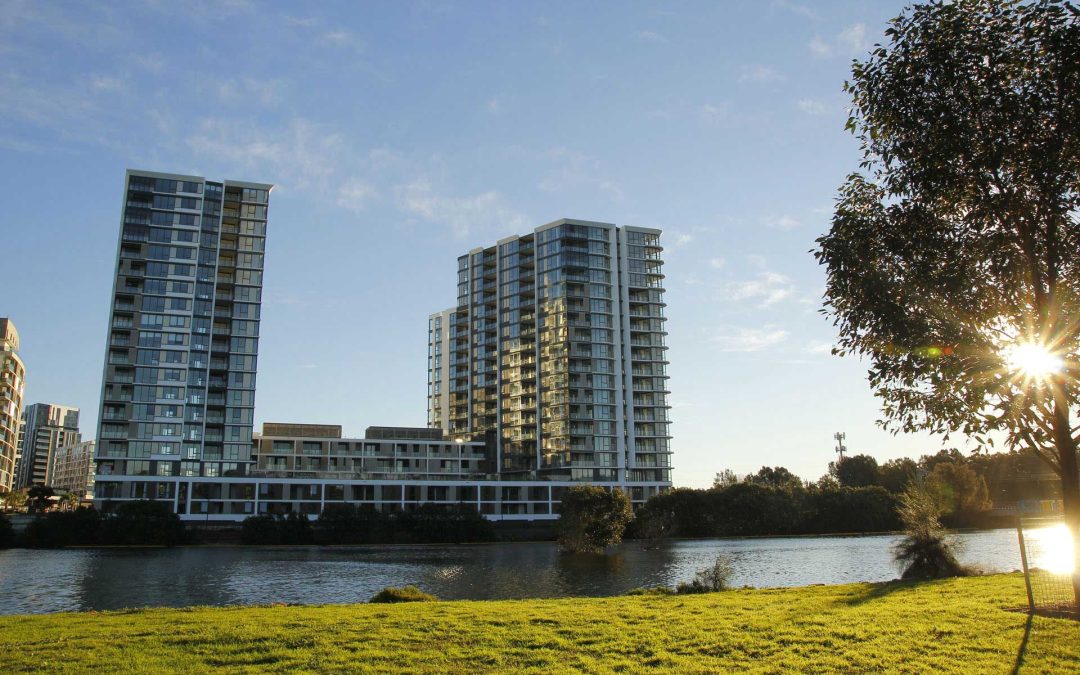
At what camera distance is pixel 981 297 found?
1838 cm

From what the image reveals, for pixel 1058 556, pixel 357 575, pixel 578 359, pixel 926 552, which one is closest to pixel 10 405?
pixel 578 359

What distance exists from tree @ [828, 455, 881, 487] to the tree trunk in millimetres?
178098

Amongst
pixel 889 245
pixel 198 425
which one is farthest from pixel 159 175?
pixel 889 245

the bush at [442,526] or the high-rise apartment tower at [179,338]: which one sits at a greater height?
the high-rise apartment tower at [179,338]

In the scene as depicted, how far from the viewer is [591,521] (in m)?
88.6

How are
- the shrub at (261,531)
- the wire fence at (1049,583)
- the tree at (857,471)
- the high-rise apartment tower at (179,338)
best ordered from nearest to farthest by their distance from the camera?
the wire fence at (1049,583)
the shrub at (261,531)
the high-rise apartment tower at (179,338)
the tree at (857,471)

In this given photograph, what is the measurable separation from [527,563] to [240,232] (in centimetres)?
10076

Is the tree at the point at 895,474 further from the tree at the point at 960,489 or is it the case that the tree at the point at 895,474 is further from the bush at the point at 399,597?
the bush at the point at 399,597

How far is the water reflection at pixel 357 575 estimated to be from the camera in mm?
41438

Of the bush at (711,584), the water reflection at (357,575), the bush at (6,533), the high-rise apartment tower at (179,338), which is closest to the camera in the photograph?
the bush at (711,584)

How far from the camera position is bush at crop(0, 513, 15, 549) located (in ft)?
317

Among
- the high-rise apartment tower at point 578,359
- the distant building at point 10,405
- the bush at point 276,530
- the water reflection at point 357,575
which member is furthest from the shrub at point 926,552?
the distant building at point 10,405

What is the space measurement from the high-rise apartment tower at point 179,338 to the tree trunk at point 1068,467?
13032 centimetres

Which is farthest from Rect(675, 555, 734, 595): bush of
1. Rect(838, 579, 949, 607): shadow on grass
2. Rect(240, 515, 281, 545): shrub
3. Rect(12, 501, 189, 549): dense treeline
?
Result: Rect(12, 501, 189, 549): dense treeline
